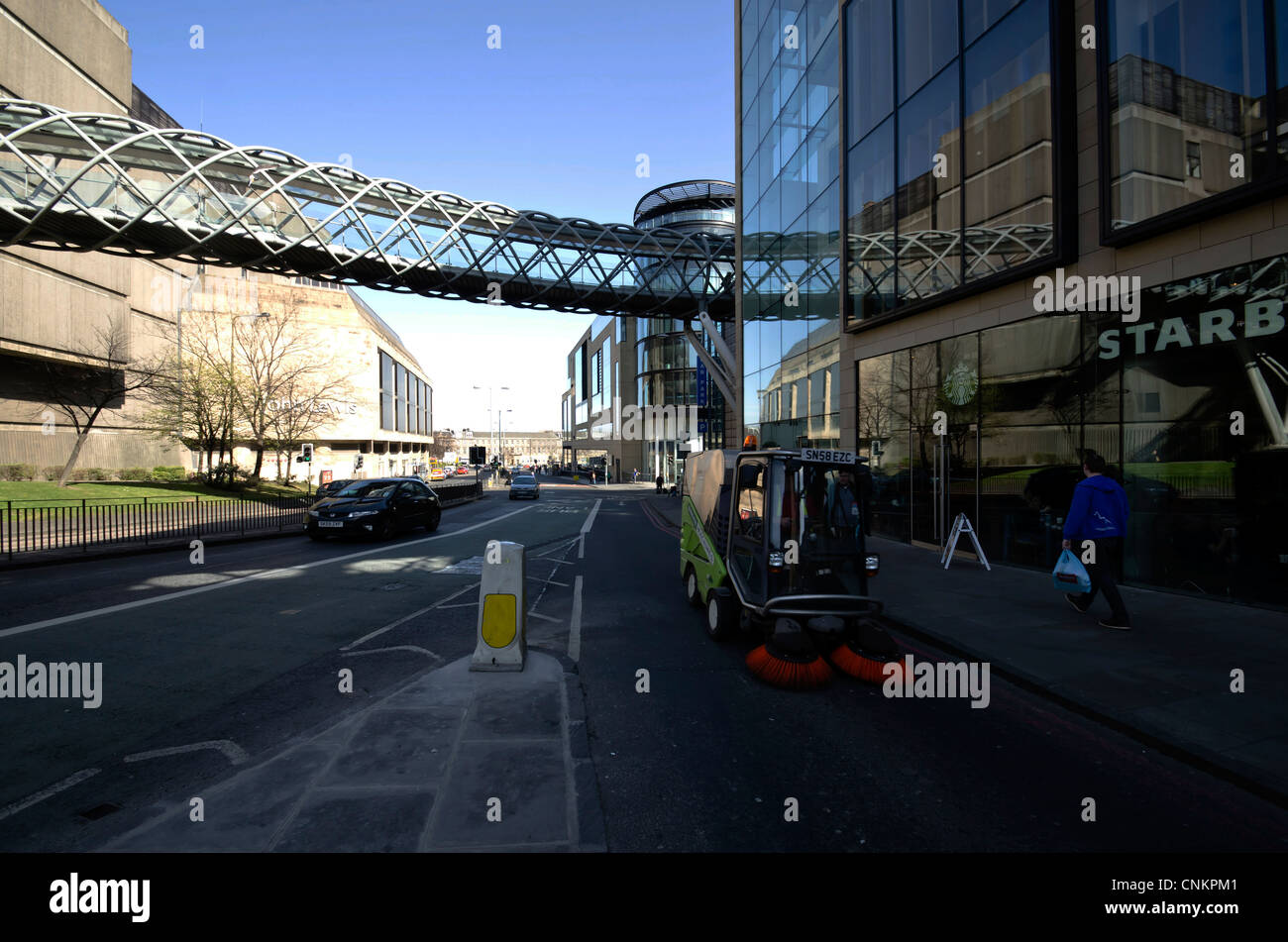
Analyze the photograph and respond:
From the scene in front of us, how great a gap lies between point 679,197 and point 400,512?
5024 cm

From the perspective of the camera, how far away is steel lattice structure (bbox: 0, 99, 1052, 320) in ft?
66.0

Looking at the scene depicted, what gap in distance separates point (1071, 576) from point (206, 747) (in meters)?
8.47

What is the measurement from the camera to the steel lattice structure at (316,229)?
792 inches

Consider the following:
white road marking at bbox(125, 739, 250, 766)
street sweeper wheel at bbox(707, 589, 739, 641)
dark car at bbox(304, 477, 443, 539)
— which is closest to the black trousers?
street sweeper wheel at bbox(707, 589, 739, 641)

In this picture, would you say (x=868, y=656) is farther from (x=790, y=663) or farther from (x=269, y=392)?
(x=269, y=392)

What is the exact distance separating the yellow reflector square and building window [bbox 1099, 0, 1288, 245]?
9.83 meters

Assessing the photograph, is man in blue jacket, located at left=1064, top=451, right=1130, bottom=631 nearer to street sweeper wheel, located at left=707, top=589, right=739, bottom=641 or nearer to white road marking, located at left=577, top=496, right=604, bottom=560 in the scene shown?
street sweeper wheel, located at left=707, top=589, right=739, bottom=641

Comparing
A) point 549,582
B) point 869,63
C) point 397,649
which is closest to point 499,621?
point 397,649

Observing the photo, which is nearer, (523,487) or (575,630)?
(575,630)

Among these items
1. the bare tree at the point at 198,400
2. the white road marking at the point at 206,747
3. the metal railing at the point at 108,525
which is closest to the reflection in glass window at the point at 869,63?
the white road marking at the point at 206,747

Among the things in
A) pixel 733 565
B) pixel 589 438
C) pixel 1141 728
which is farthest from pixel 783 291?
pixel 589 438

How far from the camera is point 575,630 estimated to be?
22.7ft

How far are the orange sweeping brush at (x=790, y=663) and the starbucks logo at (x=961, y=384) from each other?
9.07m
